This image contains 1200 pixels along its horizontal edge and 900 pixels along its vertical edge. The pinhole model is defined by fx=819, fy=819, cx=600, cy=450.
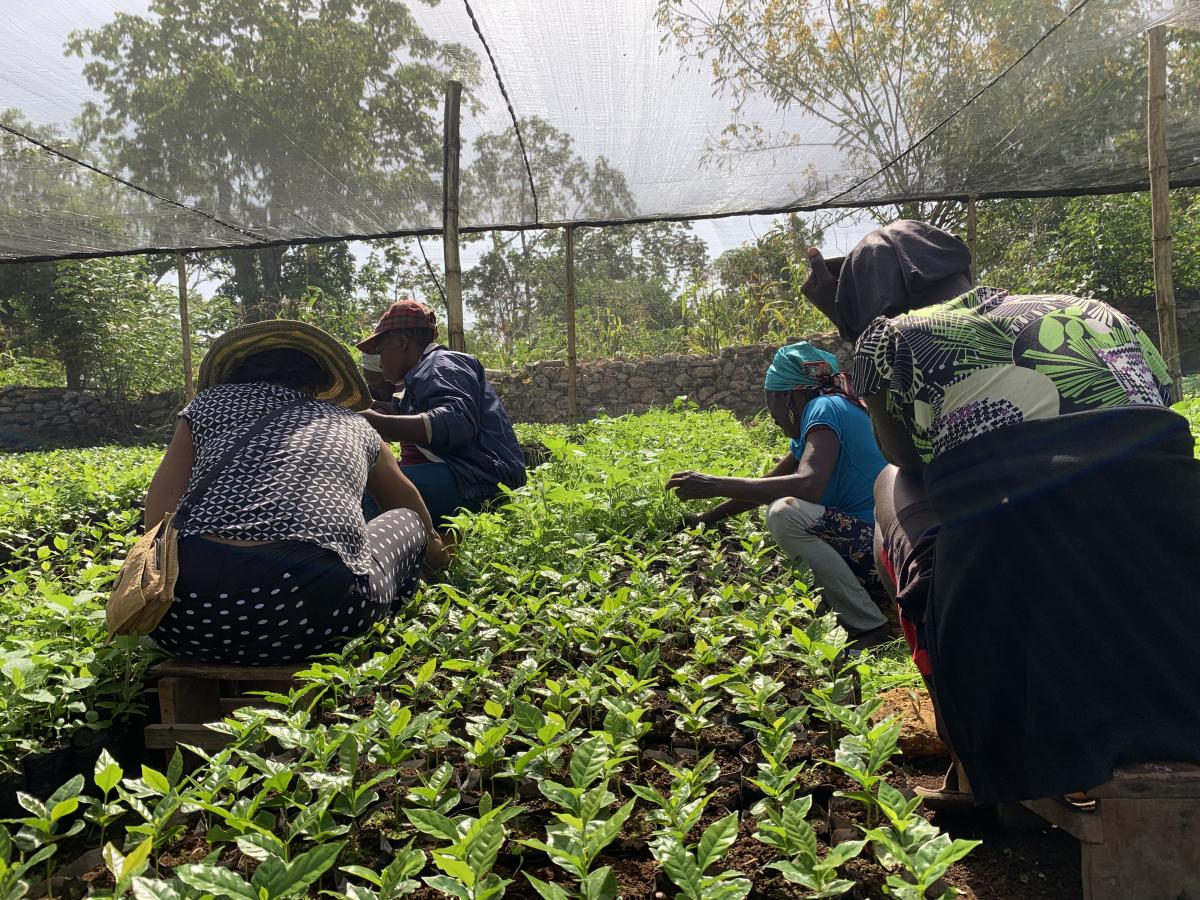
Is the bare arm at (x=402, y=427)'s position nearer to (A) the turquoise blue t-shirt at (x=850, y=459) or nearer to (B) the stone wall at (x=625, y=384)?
(A) the turquoise blue t-shirt at (x=850, y=459)

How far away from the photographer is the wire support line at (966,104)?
5.32 metres

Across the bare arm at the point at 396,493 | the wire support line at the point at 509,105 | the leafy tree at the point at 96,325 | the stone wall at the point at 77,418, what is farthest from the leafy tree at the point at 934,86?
the leafy tree at the point at 96,325

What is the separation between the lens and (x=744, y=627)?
2057mm

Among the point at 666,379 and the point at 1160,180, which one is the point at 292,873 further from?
the point at 666,379

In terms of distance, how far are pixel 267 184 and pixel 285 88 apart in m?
1.23

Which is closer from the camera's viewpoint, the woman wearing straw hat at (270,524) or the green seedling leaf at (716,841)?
the green seedling leaf at (716,841)

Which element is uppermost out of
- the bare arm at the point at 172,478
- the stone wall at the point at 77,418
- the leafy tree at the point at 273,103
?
the leafy tree at the point at 273,103

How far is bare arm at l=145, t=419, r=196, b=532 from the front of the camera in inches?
100.0

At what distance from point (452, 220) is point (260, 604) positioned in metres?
5.51

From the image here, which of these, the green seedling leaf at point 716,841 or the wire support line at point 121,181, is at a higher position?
the wire support line at point 121,181

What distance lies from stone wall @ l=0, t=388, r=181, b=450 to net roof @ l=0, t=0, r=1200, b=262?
7.87m

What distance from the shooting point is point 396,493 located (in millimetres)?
2986

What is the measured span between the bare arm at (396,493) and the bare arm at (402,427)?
25.4 inches

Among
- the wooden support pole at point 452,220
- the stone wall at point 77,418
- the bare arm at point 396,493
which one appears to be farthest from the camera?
the stone wall at point 77,418
